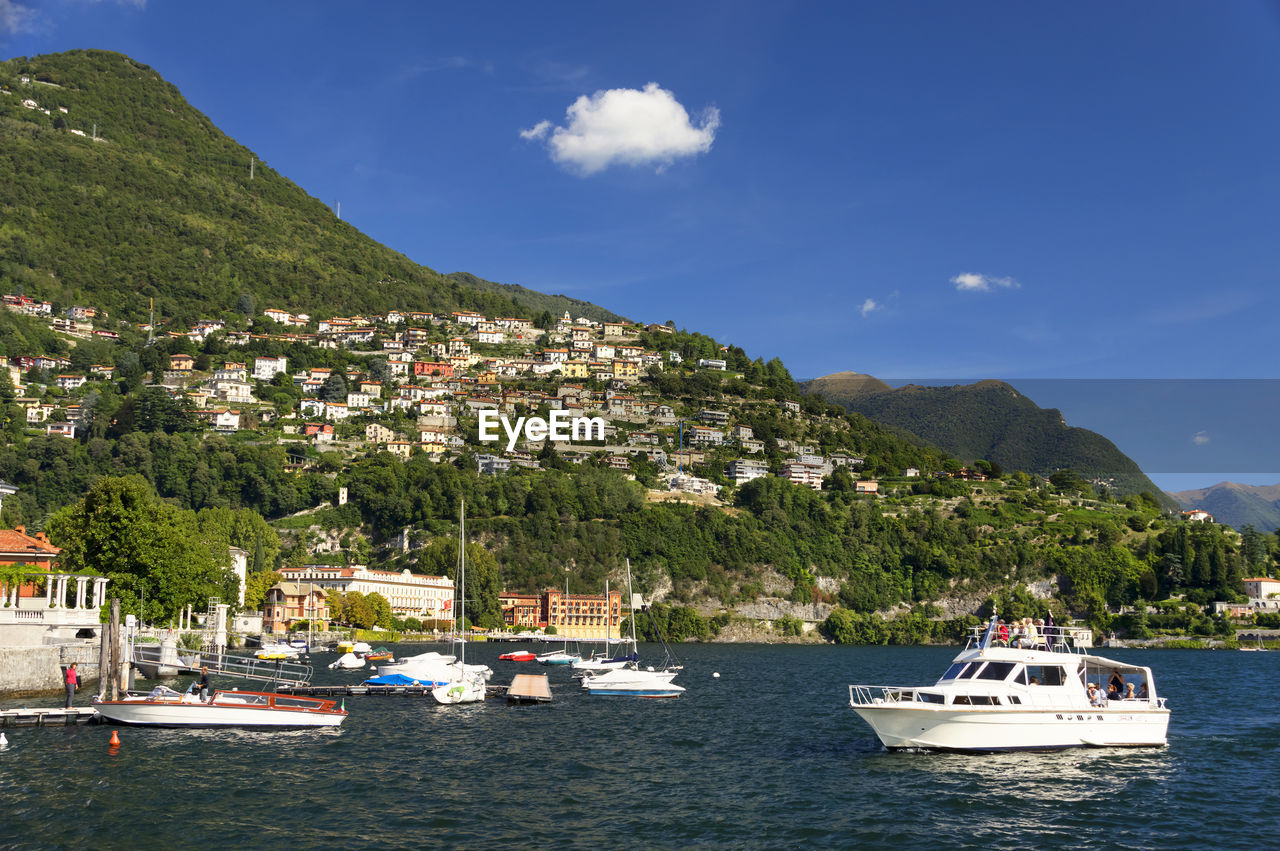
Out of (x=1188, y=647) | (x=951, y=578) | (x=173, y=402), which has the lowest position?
(x=1188, y=647)

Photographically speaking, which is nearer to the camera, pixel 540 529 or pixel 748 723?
pixel 748 723

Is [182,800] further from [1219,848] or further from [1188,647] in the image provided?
[1188,647]

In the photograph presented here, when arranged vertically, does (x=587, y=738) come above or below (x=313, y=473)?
below

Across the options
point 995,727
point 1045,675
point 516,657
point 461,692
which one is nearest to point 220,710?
point 461,692

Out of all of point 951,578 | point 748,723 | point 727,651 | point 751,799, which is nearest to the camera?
point 751,799

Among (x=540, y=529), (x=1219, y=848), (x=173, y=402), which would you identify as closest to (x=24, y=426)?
(x=173, y=402)

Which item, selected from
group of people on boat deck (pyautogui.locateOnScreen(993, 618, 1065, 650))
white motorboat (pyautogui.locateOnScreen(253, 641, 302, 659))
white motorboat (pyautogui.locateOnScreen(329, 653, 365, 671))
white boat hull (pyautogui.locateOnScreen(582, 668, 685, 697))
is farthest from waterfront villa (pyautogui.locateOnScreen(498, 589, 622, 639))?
group of people on boat deck (pyautogui.locateOnScreen(993, 618, 1065, 650))
